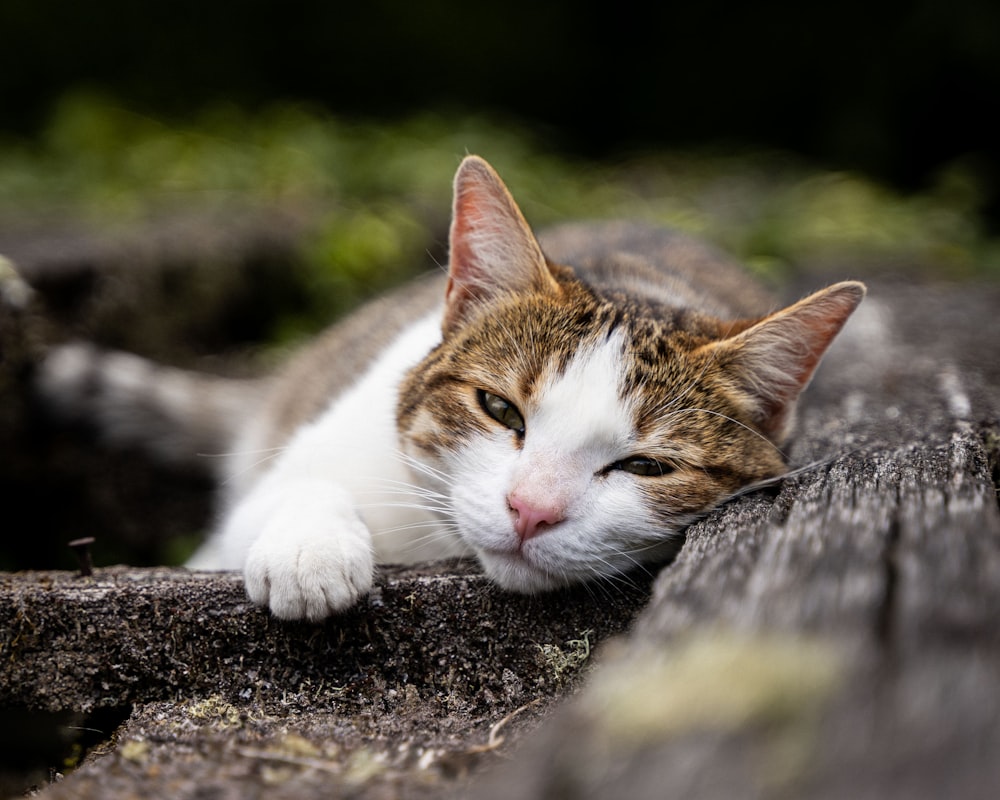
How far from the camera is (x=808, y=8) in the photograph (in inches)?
352

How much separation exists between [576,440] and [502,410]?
25 centimetres

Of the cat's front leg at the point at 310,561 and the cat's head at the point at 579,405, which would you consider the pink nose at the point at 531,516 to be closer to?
the cat's head at the point at 579,405

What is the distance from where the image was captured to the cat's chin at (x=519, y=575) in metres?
1.81

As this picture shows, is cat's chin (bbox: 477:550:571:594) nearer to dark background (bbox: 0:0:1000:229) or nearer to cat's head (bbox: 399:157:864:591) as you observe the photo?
cat's head (bbox: 399:157:864:591)

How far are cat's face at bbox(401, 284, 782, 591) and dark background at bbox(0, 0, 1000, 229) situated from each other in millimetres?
7153

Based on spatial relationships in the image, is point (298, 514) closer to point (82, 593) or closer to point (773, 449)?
point (82, 593)

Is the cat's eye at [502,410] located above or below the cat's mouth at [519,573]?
above

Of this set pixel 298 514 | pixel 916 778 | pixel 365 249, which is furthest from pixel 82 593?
pixel 365 249

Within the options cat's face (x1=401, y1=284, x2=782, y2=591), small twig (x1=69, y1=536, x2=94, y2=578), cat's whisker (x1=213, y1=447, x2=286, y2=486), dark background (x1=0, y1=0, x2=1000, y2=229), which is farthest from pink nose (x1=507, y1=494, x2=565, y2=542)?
dark background (x1=0, y1=0, x2=1000, y2=229)

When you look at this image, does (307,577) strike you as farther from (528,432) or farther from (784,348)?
(784,348)

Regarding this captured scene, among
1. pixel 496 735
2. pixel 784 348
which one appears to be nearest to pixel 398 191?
pixel 784 348

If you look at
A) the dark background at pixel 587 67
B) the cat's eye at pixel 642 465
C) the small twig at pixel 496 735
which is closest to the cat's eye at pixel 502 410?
the cat's eye at pixel 642 465

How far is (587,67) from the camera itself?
9961mm

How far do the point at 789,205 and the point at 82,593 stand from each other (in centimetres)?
560
